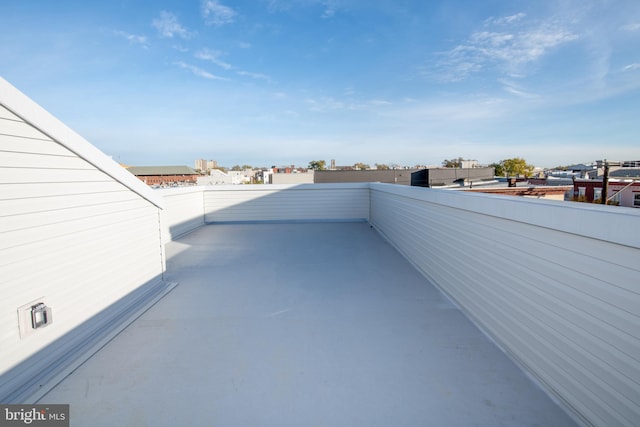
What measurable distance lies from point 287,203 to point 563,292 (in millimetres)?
7018

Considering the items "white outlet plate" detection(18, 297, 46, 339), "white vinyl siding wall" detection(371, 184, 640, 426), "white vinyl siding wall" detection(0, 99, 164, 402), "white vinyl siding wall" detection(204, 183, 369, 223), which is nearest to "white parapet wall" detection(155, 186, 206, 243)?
"white vinyl siding wall" detection(204, 183, 369, 223)

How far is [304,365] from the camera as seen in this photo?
6.40 ft

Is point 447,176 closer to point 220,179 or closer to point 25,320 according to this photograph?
point 25,320

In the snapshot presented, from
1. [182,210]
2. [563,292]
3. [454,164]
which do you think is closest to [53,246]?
[563,292]

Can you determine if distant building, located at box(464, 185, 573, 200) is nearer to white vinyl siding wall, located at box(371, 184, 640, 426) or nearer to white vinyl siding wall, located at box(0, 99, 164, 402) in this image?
white vinyl siding wall, located at box(371, 184, 640, 426)

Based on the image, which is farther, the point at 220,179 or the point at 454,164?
the point at 454,164

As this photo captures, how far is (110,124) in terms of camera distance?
32.6ft

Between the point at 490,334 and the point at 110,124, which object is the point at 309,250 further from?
the point at 110,124

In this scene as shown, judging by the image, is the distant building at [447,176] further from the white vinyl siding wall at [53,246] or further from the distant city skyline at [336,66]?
the white vinyl siding wall at [53,246]

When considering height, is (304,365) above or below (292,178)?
below

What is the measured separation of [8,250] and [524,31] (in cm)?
908

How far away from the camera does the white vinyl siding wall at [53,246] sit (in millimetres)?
1691

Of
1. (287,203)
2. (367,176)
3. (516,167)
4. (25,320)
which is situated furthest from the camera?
(516,167)

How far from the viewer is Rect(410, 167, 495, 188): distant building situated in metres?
11.6
